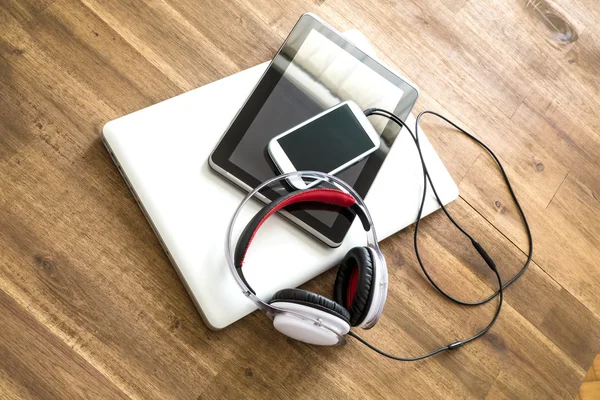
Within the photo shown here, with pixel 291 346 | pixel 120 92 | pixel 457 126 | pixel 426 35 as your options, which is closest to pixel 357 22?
pixel 426 35

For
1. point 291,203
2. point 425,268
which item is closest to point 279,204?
point 291,203

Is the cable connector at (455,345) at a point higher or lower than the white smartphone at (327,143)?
lower

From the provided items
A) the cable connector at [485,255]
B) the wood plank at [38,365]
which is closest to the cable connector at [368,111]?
the cable connector at [485,255]

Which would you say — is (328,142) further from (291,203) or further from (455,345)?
Result: (455,345)

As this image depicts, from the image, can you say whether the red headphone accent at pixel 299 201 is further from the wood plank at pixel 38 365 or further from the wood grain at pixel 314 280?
the wood plank at pixel 38 365

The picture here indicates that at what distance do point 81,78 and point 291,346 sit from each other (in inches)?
17.3

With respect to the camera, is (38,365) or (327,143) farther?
(327,143)

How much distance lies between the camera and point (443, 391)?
0.73m

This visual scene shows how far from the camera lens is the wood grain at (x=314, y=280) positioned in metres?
0.63

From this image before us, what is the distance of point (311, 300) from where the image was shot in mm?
602

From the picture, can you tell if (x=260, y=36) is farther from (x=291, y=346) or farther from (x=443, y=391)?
(x=443, y=391)

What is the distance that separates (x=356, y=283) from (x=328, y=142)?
0.19m

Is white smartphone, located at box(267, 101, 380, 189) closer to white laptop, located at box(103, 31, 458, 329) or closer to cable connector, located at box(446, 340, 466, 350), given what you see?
white laptop, located at box(103, 31, 458, 329)

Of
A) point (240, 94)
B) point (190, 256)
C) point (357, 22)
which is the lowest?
point (190, 256)
